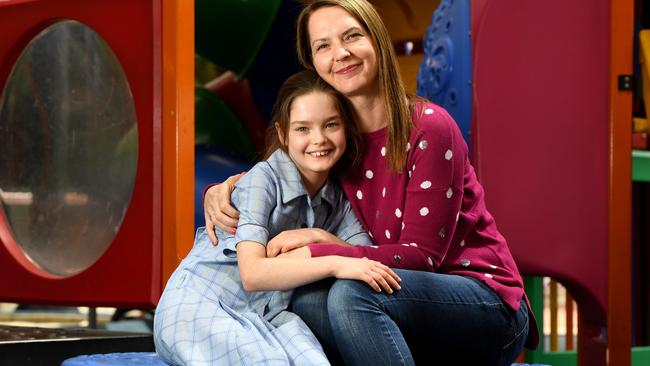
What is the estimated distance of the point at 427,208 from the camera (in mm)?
1673

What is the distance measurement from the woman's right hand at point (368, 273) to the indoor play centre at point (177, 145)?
82 centimetres

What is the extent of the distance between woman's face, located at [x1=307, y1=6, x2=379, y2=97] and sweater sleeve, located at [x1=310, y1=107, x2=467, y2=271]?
0.16 m

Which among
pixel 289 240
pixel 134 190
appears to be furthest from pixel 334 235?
pixel 134 190

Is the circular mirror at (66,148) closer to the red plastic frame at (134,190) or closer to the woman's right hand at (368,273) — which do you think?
the red plastic frame at (134,190)

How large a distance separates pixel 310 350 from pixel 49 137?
4.74 feet

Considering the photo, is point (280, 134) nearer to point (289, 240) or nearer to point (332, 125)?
point (332, 125)

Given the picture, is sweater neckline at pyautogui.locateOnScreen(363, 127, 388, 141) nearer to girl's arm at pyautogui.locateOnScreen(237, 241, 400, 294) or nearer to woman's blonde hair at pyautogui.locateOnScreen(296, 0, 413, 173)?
woman's blonde hair at pyautogui.locateOnScreen(296, 0, 413, 173)

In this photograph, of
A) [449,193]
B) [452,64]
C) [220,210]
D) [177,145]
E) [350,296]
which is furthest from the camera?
[452,64]

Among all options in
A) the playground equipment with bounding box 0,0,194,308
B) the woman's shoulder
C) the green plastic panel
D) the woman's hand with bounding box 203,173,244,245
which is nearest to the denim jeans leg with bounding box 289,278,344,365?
the woman's hand with bounding box 203,173,244,245

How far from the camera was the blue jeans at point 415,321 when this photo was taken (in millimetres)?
1577

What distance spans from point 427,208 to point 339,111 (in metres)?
0.27

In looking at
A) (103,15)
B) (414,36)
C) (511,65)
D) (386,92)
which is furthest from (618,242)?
(103,15)

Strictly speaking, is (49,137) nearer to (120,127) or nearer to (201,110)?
(120,127)

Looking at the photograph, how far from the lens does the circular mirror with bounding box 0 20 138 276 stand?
260 centimetres
